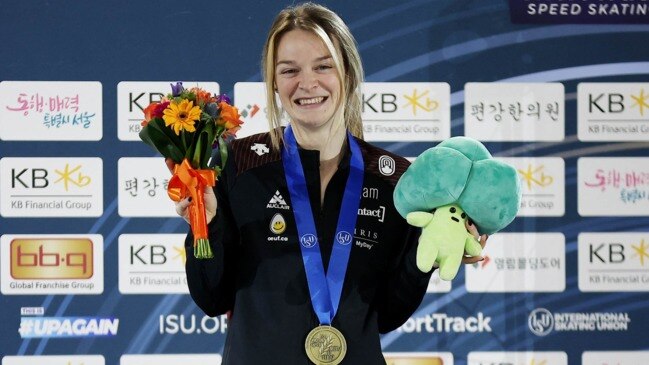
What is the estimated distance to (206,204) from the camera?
5.46ft

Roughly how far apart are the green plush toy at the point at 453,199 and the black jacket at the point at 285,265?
68 millimetres

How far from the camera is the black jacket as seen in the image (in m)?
1.71

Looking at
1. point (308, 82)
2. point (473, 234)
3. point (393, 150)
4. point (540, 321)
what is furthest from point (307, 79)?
point (540, 321)

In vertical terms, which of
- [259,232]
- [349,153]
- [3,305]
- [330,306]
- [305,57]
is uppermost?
[305,57]

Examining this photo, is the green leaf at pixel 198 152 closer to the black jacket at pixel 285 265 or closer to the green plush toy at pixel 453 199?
the black jacket at pixel 285 265

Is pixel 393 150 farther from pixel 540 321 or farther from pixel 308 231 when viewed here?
pixel 308 231

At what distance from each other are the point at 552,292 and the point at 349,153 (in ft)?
6.01

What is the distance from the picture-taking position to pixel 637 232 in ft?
11.4

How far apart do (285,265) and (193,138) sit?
28 centimetres

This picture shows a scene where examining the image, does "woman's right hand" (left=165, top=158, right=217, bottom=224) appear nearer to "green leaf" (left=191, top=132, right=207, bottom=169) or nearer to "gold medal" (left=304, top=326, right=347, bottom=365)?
"green leaf" (left=191, top=132, right=207, bottom=169)

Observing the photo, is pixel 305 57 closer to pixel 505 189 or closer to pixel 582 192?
pixel 505 189

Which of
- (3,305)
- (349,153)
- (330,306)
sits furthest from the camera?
(3,305)

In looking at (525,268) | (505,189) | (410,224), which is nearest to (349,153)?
(410,224)

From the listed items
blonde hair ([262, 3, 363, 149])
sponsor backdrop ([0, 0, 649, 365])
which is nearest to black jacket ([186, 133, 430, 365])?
blonde hair ([262, 3, 363, 149])
